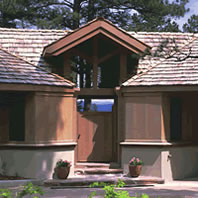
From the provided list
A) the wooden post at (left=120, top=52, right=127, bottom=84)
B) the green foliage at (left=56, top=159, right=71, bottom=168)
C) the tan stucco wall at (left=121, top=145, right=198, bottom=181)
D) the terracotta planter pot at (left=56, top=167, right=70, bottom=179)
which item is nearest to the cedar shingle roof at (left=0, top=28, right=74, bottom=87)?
the wooden post at (left=120, top=52, right=127, bottom=84)

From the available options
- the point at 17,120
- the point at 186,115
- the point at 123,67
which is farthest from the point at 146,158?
the point at 17,120

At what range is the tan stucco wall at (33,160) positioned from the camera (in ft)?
41.7

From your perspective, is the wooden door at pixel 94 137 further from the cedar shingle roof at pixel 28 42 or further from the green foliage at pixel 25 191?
the green foliage at pixel 25 191

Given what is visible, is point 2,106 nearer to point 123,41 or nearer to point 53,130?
point 53,130

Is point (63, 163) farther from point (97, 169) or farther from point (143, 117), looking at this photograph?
point (143, 117)

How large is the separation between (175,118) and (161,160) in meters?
1.71

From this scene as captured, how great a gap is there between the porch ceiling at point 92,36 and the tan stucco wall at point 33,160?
3.31 meters

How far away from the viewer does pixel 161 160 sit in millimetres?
13000

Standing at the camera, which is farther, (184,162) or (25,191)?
(184,162)

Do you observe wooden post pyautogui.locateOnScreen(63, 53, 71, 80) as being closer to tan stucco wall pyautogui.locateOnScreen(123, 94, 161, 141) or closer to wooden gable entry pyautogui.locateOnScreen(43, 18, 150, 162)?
wooden gable entry pyautogui.locateOnScreen(43, 18, 150, 162)

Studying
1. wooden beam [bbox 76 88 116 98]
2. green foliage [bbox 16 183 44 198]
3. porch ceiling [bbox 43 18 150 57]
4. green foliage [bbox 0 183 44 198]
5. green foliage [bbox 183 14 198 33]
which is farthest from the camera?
wooden beam [bbox 76 88 116 98]

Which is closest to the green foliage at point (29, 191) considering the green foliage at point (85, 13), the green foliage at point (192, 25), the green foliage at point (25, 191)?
the green foliage at point (25, 191)

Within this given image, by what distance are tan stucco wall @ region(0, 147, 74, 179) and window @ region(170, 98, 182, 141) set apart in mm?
3568

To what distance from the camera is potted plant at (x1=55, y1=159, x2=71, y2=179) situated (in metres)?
12.6
